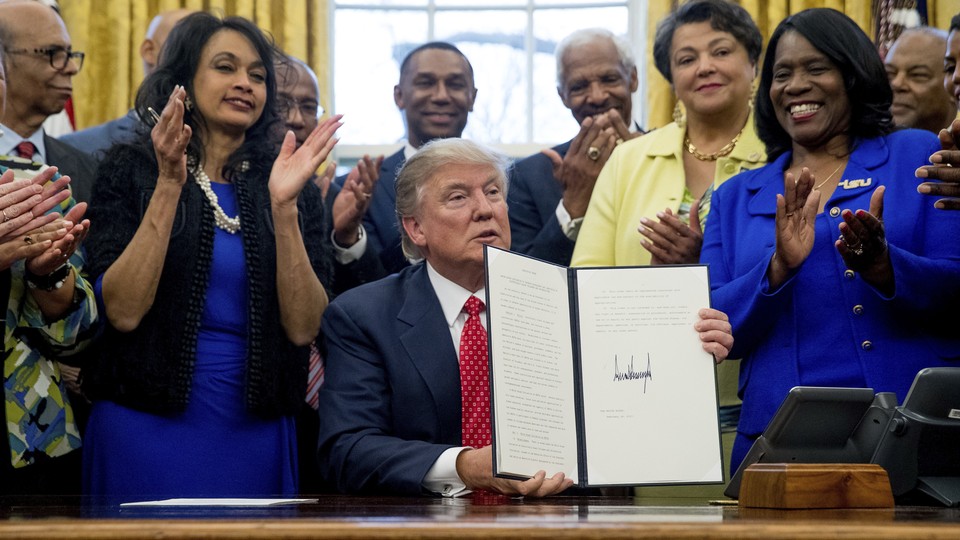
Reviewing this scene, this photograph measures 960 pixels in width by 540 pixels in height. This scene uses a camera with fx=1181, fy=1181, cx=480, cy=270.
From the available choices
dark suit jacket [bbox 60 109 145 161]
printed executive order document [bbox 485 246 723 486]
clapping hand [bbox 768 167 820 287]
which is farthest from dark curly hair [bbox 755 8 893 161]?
dark suit jacket [bbox 60 109 145 161]

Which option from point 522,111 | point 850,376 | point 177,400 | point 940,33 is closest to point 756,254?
point 850,376

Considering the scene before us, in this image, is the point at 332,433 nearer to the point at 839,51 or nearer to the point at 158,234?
the point at 158,234

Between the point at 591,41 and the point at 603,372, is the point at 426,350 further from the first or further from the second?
the point at 591,41

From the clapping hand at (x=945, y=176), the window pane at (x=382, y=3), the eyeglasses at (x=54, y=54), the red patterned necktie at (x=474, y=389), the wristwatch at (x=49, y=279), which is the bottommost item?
the red patterned necktie at (x=474, y=389)

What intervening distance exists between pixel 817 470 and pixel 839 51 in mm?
1517

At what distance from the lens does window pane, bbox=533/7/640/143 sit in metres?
6.73

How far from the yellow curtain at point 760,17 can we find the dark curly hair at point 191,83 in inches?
114

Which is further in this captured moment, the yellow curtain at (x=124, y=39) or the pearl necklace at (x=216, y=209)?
the yellow curtain at (x=124, y=39)

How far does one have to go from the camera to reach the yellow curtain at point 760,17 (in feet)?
19.8

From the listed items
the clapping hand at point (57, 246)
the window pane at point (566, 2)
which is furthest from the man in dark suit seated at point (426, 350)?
the window pane at point (566, 2)

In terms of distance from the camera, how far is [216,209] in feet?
10.8

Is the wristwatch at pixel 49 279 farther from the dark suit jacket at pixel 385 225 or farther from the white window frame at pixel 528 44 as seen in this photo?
the white window frame at pixel 528 44

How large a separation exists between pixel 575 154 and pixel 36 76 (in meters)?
1.79

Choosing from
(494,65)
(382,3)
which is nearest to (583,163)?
(494,65)
